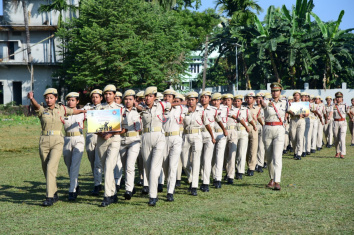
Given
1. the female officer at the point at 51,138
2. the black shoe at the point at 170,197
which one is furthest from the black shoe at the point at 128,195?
the female officer at the point at 51,138

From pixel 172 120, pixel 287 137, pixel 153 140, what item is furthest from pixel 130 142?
pixel 287 137

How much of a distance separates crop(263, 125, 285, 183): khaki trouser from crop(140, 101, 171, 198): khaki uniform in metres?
2.85

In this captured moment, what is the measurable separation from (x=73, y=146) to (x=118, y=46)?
27.3m

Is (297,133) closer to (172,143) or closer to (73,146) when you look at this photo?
(172,143)

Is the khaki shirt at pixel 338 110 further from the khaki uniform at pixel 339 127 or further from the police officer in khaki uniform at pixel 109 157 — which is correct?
the police officer in khaki uniform at pixel 109 157

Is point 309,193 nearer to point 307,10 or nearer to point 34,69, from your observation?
point 307,10

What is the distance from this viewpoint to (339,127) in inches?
691

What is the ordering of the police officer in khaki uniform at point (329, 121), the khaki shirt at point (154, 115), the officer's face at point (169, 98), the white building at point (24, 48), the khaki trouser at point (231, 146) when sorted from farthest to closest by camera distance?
1. the white building at point (24, 48)
2. the police officer in khaki uniform at point (329, 121)
3. the khaki trouser at point (231, 146)
4. the officer's face at point (169, 98)
5. the khaki shirt at point (154, 115)

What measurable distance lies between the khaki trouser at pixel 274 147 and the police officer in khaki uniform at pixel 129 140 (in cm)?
304

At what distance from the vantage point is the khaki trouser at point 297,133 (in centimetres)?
1720

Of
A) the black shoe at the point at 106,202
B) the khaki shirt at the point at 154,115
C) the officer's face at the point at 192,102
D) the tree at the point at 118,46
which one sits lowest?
the black shoe at the point at 106,202

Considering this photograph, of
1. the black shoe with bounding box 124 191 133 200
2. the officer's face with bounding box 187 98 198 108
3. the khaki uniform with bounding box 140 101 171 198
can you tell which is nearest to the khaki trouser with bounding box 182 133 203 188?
the officer's face with bounding box 187 98 198 108

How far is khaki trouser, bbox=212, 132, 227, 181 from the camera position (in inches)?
449

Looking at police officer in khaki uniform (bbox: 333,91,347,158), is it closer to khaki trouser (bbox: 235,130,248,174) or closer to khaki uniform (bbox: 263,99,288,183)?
khaki trouser (bbox: 235,130,248,174)
